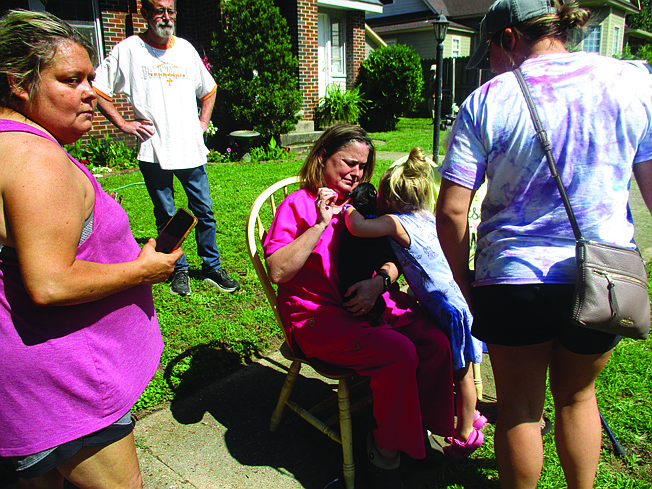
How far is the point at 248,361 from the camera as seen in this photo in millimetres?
3139

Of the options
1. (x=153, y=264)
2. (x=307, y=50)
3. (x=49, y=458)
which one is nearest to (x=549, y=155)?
(x=153, y=264)

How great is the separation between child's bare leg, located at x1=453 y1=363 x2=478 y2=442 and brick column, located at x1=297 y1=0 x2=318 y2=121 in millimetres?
10420

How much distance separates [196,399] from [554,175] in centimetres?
214

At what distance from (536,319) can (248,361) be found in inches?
78.8

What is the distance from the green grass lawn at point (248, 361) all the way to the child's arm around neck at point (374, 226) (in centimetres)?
109

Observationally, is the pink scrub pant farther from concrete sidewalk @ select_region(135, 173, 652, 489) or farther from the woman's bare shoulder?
the woman's bare shoulder

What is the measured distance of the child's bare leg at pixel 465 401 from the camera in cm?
236

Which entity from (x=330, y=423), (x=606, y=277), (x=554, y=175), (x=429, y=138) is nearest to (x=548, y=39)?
(x=554, y=175)

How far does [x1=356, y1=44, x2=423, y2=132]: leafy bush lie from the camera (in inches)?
601

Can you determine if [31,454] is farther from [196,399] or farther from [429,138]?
[429,138]

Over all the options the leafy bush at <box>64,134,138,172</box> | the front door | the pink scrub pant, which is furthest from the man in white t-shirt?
the front door

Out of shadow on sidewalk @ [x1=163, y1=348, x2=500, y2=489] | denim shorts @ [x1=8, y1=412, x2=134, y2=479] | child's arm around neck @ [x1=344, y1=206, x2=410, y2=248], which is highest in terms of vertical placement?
child's arm around neck @ [x1=344, y1=206, x2=410, y2=248]

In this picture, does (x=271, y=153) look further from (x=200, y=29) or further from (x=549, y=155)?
(x=549, y=155)

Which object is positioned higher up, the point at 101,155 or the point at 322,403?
A: the point at 101,155
